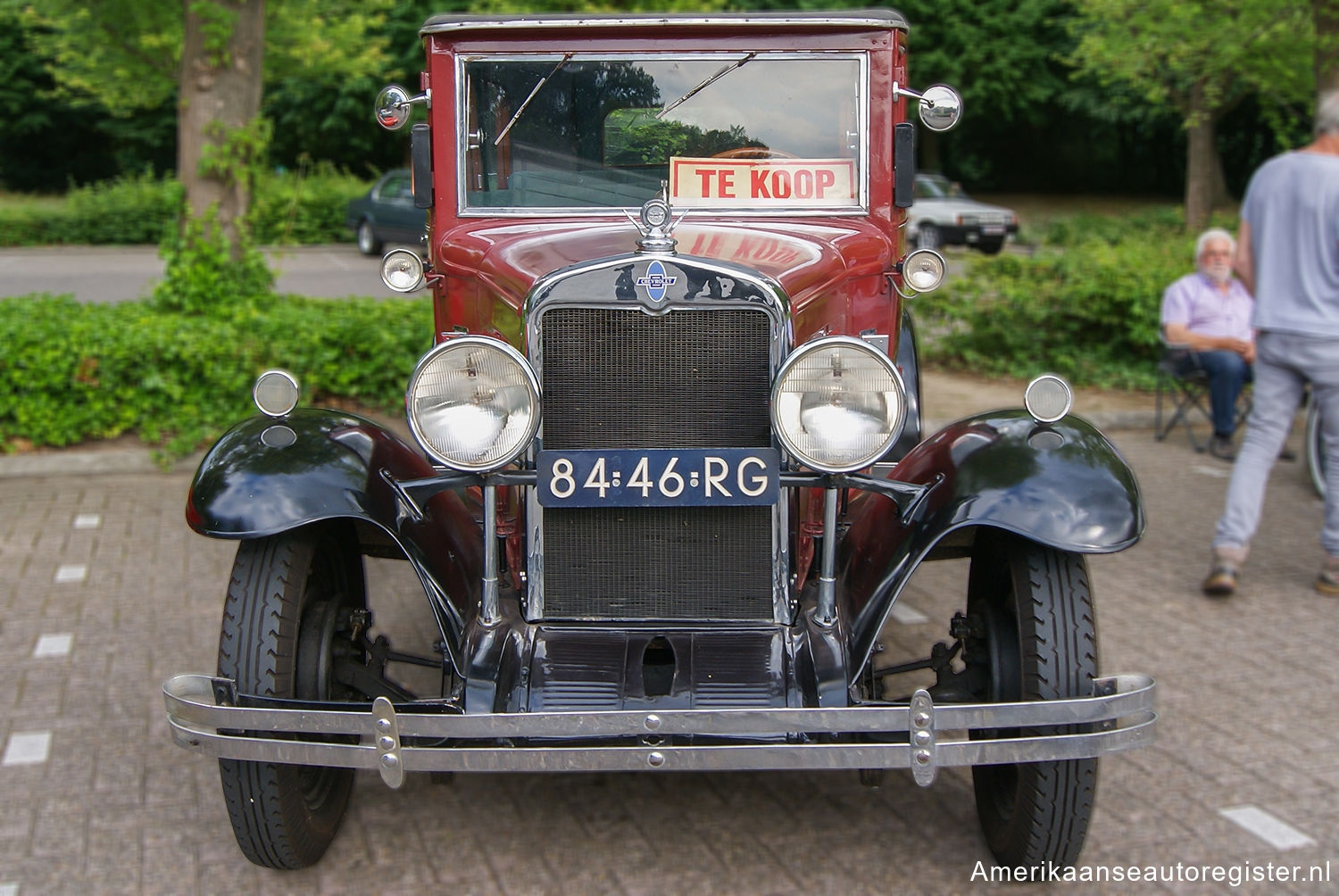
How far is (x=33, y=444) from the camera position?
22.0ft

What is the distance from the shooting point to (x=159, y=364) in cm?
673

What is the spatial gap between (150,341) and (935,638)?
185 inches

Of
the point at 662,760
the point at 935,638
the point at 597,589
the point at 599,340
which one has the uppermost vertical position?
the point at 599,340

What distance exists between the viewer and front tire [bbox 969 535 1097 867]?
275 cm

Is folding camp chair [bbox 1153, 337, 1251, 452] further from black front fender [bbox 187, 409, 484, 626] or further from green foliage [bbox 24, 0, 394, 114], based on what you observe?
green foliage [bbox 24, 0, 394, 114]

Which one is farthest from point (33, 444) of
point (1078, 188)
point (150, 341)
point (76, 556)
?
point (1078, 188)

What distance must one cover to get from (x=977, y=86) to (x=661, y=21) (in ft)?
86.6

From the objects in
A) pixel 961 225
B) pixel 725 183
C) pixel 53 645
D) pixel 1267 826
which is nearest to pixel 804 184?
pixel 725 183

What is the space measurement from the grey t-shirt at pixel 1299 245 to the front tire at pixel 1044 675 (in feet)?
8.22

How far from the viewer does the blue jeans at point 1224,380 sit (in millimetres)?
7020

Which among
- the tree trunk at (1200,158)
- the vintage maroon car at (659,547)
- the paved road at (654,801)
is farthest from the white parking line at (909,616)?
Answer: the tree trunk at (1200,158)

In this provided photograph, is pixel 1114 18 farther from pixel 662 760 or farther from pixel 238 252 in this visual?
pixel 662 760

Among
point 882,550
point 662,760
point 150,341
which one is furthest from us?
point 150,341

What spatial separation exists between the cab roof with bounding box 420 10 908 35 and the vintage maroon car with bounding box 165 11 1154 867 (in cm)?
2
